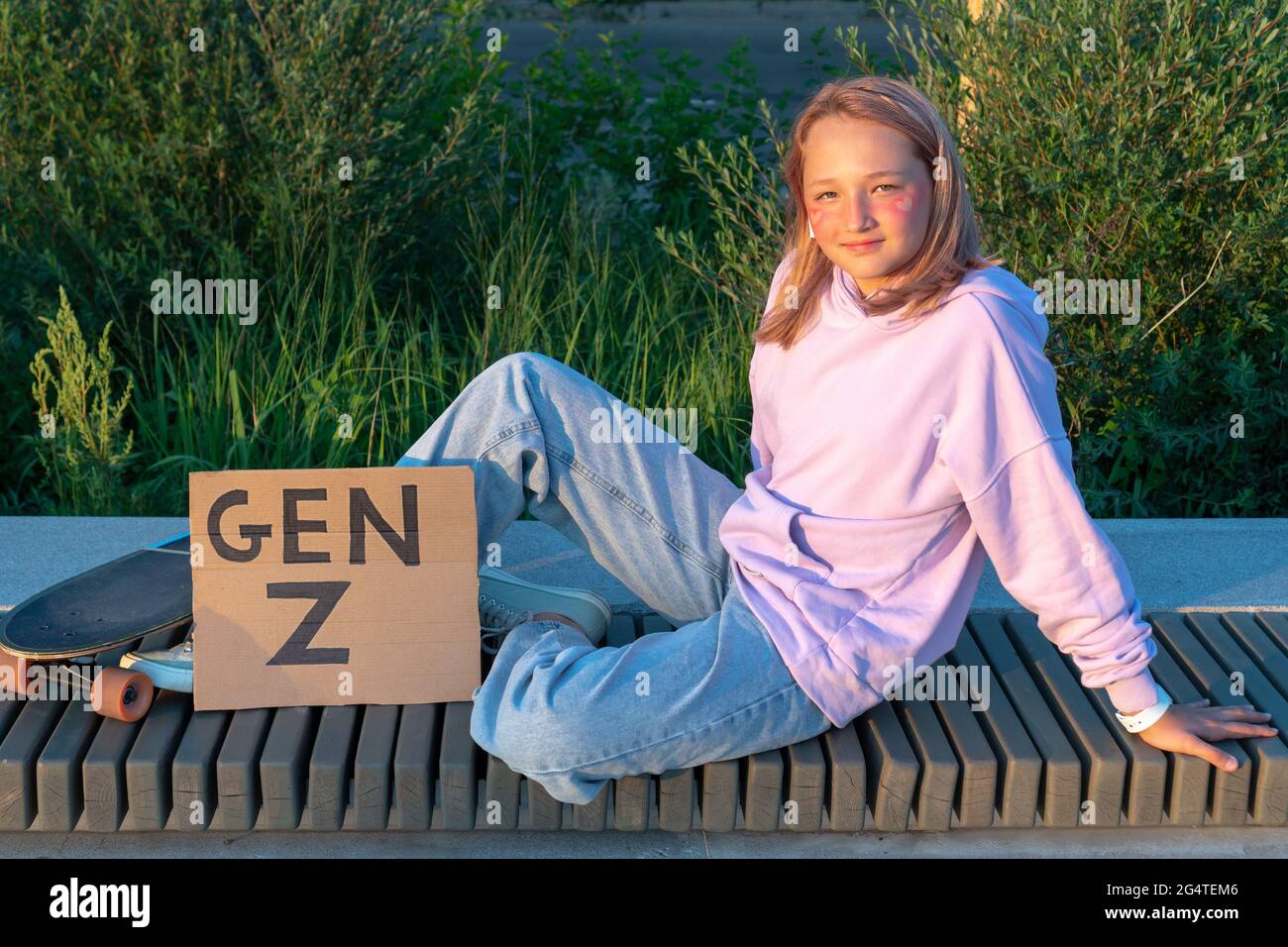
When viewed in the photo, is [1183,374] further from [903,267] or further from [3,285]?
[3,285]

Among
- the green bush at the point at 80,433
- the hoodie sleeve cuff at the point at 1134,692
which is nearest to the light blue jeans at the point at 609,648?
the hoodie sleeve cuff at the point at 1134,692

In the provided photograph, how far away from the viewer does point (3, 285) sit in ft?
15.2

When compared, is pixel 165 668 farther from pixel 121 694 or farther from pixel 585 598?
pixel 585 598

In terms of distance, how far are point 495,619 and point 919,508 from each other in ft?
3.05

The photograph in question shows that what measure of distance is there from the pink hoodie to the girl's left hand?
0.07m

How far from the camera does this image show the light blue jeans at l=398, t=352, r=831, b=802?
2.47 metres

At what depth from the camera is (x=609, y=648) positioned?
2607 mm

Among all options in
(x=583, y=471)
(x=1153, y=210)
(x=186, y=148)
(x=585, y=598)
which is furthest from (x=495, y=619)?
(x=186, y=148)

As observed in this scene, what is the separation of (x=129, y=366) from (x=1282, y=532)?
3337mm

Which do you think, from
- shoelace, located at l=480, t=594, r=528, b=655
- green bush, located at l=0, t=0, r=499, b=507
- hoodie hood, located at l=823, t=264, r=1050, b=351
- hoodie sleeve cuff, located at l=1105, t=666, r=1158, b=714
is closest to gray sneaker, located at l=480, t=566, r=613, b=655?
shoelace, located at l=480, t=594, r=528, b=655

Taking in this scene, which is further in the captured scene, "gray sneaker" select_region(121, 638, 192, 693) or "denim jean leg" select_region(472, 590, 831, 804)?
"gray sneaker" select_region(121, 638, 192, 693)

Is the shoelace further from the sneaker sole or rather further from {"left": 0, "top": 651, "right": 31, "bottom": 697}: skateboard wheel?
{"left": 0, "top": 651, "right": 31, "bottom": 697}: skateboard wheel

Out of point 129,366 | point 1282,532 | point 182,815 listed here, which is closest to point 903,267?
point 182,815

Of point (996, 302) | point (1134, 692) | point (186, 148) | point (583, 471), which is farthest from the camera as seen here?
point (186, 148)
